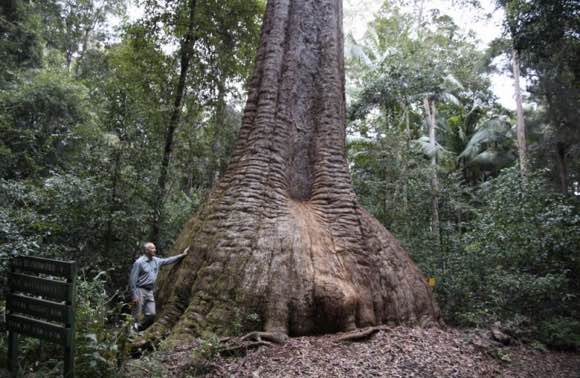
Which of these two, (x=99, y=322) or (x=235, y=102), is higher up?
(x=235, y=102)

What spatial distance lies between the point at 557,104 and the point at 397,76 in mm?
6127

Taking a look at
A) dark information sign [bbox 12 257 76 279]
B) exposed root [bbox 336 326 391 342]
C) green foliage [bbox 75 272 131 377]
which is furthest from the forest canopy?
exposed root [bbox 336 326 391 342]

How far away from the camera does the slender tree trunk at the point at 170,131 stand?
920 cm

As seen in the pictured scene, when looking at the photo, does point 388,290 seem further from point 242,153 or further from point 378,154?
point 378,154

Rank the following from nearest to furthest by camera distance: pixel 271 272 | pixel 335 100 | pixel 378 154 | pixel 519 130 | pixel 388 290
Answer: pixel 271 272, pixel 388 290, pixel 335 100, pixel 378 154, pixel 519 130

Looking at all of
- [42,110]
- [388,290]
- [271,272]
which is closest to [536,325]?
[388,290]

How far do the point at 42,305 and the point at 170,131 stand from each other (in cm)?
659

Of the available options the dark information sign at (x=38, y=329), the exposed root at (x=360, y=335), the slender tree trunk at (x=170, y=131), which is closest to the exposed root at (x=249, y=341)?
the exposed root at (x=360, y=335)

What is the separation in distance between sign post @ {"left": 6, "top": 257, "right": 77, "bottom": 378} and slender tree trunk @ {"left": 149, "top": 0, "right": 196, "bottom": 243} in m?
5.01

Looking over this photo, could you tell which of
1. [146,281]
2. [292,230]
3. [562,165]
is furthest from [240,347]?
[562,165]

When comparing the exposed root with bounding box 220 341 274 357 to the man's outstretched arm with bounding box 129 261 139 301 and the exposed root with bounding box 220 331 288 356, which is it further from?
the man's outstretched arm with bounding box 129 261 139 301

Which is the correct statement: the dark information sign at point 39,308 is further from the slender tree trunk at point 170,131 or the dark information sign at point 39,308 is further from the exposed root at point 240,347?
the slender tree trunk at point 170,131

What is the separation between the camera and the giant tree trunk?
537cm

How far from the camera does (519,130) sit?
17.3m
